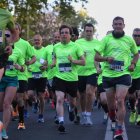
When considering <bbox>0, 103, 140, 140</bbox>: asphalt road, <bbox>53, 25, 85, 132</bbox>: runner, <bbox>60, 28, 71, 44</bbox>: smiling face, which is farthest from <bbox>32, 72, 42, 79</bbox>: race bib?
<bbox>60, 28, 71, 44</bbox>: smiling face

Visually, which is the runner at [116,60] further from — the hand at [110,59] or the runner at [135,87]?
the runner at [135,87]

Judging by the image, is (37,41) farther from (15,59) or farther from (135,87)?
(15,59)

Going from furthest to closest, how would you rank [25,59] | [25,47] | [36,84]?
[36,84], [25,59], [25,47]

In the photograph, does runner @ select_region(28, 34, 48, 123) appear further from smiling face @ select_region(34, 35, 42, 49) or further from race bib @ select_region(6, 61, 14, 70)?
race bib @ select_region(6, 61, 14, 70)

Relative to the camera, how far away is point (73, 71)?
12.5 m

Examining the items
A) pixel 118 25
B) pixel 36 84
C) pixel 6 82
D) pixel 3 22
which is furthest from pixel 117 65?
pixel 36 84

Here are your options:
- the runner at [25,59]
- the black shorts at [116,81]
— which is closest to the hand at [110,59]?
the black shorts at [116,81]

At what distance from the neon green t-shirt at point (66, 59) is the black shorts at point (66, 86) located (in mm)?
76

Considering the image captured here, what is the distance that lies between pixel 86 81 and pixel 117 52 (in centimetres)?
308

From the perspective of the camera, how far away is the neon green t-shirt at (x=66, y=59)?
12367 mm

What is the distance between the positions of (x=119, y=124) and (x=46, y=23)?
222 ft

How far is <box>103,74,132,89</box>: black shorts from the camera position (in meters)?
10.5

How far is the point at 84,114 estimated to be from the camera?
44.6 feet

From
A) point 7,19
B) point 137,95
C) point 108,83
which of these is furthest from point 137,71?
point 7,19
